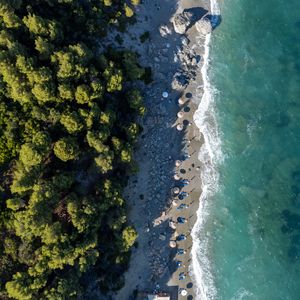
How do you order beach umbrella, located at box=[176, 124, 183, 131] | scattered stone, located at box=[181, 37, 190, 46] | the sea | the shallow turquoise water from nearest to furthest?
beach umbrella, located at box=[176, 124, 183, 131], the sea, the shallow turquoise water, scattered stone, located at box=[181, 37, 190, 46]

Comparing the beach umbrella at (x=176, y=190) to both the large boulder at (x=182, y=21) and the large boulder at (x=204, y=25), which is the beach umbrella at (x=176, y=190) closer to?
the large boulder at (x=182, y=21)

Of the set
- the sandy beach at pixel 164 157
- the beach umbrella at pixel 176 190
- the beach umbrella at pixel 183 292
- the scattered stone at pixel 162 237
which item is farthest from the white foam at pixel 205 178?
the scattered stone at pixel 162 237

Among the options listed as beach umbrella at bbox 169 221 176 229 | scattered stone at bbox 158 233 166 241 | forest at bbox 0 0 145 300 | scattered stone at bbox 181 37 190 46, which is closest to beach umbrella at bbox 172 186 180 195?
beach umbrella at bbox 169 221 176 229

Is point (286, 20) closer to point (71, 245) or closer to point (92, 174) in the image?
point (92, 174)

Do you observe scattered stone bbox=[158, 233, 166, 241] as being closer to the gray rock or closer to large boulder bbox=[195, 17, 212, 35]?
the gray rock

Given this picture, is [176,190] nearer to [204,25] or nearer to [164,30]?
[164,30]

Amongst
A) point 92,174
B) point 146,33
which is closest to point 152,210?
point 92,174

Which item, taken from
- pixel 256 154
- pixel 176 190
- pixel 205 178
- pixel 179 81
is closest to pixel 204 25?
pixel 179 81
